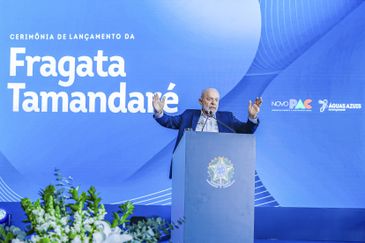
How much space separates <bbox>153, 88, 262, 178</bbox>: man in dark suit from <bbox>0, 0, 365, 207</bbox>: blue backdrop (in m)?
1.23

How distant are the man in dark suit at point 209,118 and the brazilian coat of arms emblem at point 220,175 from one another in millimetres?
927

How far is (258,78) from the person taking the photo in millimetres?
4613

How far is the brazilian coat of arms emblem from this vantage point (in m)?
1.95

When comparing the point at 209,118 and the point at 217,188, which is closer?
the point at 217,188

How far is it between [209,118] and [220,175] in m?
1.18

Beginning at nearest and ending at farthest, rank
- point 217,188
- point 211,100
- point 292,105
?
point 217,188 < point 211,100 < point 292,105

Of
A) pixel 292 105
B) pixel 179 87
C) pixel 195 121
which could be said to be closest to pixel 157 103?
pixel 195 121

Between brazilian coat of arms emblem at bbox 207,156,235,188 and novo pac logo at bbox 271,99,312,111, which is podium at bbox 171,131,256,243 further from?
novo pac logo at bbox 271,99,312,111

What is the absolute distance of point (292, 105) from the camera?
4.61m

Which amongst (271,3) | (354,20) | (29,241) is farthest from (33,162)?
(29,241)

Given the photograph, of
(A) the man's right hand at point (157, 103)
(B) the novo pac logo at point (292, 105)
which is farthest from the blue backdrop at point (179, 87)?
(A) the man's right hand at point (157, 103)

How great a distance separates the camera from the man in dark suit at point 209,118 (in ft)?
9.80

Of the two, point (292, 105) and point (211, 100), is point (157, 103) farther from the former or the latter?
point (292, 105)

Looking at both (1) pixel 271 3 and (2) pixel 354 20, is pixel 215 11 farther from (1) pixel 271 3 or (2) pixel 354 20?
(2) pixel 354 20
